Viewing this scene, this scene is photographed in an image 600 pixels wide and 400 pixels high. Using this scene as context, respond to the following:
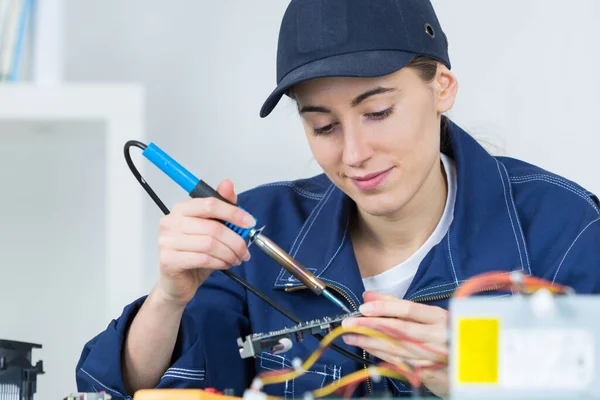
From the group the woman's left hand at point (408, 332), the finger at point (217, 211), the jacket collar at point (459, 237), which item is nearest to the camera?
the woman's left hand at point (408, 332)

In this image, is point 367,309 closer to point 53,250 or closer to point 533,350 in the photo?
point 533,350

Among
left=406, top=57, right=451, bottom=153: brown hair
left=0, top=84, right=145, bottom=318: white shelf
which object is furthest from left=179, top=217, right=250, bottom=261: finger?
left=0, top=84, right=145, bottom=318: white shelf

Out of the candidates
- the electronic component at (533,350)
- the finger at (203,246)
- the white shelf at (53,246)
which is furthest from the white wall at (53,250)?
the electronic component at (533,350)

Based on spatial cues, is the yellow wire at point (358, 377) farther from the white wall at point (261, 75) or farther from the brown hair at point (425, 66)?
the white wall at point (261, 75)

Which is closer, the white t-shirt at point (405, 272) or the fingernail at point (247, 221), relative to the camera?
the fingernail at point (247, 221)

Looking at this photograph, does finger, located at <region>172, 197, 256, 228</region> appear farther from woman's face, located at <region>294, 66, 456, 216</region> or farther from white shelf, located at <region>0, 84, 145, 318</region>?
white shelf, located at <region>0, 84, 145, 318</region>

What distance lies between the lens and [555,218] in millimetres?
1440

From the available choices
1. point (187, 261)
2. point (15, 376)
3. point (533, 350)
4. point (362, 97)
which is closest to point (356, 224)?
point (362, 97)

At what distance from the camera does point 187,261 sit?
1167 mm

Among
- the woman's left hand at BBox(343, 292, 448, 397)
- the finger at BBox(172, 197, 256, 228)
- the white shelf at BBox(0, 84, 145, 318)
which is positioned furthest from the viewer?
the white shelf at BBox(0, 84, 145, 318)

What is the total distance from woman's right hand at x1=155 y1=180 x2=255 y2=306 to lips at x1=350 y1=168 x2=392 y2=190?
0.73 ft

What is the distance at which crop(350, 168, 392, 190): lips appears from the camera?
4.35 feet

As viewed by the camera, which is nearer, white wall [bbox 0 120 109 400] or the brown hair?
the brown hair

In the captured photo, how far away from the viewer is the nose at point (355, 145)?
4.17 ft
